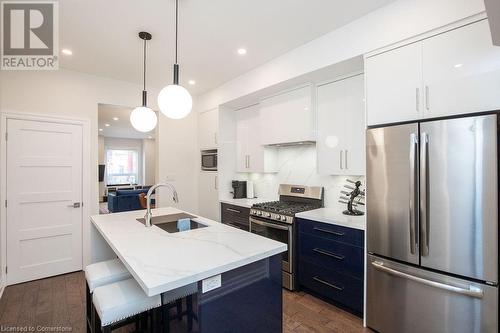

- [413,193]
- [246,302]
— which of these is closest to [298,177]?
[413,193]

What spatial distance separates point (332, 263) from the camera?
246cm

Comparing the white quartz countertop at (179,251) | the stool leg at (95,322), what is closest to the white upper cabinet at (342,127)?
the white quartz countertop at (179,251)

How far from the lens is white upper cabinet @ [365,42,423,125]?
1913mm

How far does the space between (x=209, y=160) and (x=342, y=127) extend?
7.49 ft

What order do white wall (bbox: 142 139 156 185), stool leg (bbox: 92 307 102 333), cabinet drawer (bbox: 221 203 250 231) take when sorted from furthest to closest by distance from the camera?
white wall (bbox: 142 139 156 185) < cabinet drawer (bbox: 221 203 250 231) < stool leg (bbox: 92 307 102 333)

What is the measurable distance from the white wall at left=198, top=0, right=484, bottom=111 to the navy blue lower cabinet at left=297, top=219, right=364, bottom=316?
1647 mm

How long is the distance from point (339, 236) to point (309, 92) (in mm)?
1659

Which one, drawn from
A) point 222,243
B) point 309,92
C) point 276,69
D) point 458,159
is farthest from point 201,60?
point 458,159

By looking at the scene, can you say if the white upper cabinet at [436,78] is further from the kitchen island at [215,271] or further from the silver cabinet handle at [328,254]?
the kitchen island at [215,271]

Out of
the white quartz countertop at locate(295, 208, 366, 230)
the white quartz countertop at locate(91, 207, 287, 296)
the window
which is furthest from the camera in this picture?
the window

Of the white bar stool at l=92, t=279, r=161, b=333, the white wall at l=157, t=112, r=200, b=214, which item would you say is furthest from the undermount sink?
the white wall at l=157, t=112, r=200, b=214

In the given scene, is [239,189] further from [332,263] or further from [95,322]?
[95,322]

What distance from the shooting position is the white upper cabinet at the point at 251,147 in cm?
372

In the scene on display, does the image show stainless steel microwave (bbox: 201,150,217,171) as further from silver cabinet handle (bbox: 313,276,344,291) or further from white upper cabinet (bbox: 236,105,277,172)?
silver cabinet handle (bbox: 313,276,344,291)
